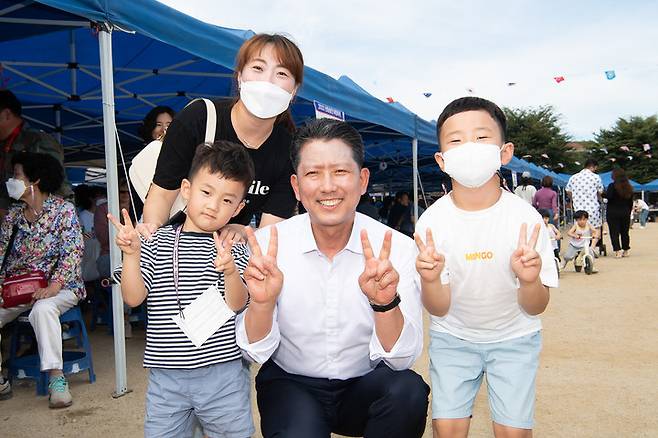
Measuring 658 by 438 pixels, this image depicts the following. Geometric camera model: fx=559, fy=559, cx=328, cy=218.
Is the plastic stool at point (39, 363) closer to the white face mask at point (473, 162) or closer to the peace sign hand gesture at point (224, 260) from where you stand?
the peace sign hand gesture at point (224, 260)

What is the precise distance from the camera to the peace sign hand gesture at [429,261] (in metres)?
1.99

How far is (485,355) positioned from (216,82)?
5.33 m

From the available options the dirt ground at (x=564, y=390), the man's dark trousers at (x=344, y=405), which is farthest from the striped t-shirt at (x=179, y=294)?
the dirt ground at (x=564, y=390)

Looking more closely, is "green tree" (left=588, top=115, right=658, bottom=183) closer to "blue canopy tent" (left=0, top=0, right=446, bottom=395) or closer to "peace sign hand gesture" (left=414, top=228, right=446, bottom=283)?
"blue canopy tent" (left=0, top=0, right=446, bottom=395)

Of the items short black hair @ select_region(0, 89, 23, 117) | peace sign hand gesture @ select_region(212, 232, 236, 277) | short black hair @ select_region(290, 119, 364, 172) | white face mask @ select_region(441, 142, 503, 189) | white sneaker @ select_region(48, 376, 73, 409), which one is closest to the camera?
peace sign hand gesture @ select_region(212, 232, 236, 277)

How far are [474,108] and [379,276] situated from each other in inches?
37.7

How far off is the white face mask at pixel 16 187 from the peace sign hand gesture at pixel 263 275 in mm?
2616

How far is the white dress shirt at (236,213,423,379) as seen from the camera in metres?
2.08

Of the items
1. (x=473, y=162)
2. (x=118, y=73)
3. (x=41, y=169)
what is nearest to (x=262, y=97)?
(x=473, y=162)

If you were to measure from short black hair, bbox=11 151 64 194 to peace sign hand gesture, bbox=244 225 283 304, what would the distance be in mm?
2625

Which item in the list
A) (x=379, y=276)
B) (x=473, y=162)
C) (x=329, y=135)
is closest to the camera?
(x=379, y=276)

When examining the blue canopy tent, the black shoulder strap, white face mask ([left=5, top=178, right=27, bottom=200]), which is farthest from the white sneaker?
white face mask ([left=5, top=178, right=27, bottom=200])

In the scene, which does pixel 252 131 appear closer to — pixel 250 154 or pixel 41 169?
pixel 250 154

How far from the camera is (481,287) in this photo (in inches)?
88.4
